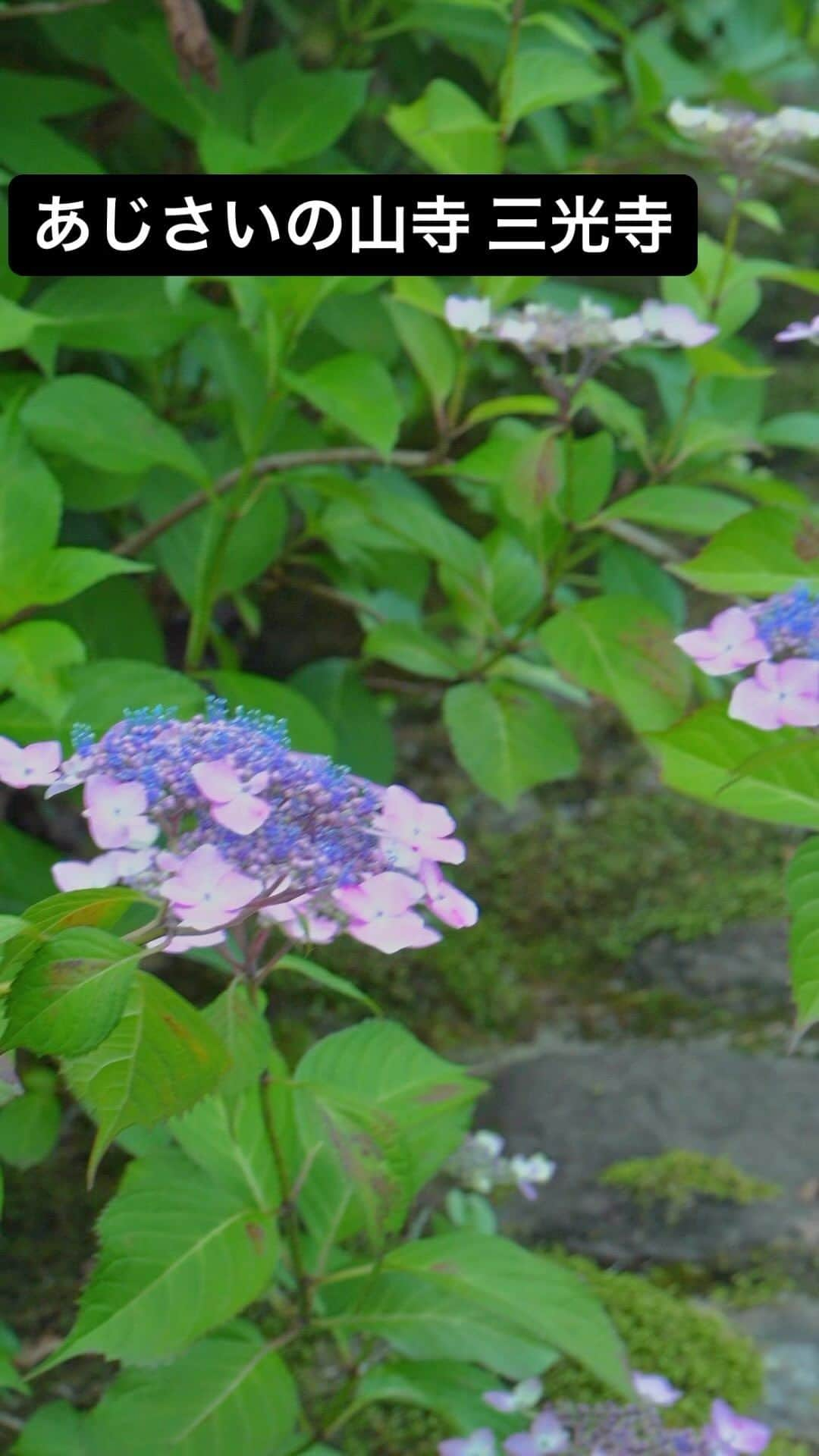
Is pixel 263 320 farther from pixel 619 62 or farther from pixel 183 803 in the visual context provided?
pixel 619 62

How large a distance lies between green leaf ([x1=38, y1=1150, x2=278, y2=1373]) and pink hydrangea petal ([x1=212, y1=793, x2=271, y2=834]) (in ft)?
1.26

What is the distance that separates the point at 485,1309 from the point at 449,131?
42.1 inches

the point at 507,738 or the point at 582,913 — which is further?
the point at 582,913

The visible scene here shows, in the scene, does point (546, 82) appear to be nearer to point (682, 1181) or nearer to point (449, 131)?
point (449, 131)

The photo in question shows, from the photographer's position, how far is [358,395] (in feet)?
4.52

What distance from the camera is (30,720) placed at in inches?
45.9

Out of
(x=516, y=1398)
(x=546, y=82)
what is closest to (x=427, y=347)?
(x=546, y=82)

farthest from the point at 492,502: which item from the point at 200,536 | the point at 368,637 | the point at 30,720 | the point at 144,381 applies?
the point at 30,720

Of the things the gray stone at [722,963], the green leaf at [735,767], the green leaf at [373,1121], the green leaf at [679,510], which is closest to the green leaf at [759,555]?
the green leaf at [735,767]

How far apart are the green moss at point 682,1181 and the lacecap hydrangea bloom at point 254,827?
2.88 feet

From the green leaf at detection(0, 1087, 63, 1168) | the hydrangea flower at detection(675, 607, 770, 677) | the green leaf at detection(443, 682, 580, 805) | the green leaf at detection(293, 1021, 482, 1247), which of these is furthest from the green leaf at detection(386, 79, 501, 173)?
the green leaf at detection(0, 1087, 63, 1168)

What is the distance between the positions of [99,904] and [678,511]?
0.86 m

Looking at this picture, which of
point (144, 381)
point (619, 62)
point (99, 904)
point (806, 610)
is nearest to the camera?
point (99, 904)

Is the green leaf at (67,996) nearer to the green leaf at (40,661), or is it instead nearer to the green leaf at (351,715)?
the green leaf at (40,661)
